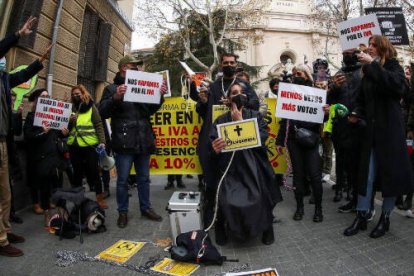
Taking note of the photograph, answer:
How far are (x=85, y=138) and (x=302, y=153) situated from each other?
323 cm

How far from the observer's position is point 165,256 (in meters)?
3.59

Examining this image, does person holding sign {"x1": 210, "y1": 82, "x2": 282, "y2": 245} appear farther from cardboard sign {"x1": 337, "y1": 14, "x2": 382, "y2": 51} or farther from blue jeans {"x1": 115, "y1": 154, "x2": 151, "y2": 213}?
cardboard sign {"x1": 337, "y1": 14, "x2": 382, "y2": 51}

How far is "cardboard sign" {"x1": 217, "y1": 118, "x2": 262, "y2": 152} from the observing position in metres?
3.63

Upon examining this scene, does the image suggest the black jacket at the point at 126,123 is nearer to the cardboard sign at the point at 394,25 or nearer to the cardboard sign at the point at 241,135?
the cardboard sign at the point at 241,135

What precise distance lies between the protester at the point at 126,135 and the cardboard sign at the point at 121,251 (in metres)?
0.64

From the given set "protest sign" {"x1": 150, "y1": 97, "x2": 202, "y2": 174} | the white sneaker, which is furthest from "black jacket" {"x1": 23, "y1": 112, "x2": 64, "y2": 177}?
the white sneaker

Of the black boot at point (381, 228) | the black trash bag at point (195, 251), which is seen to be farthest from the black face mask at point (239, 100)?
the black boot at point (381, 228)

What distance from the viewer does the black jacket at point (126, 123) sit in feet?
14.6

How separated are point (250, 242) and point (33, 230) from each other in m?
2.81

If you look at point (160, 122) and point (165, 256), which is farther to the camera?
point (160, 122)

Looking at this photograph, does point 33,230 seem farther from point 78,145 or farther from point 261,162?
point 261,162

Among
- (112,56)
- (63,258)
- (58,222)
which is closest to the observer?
(63,258)

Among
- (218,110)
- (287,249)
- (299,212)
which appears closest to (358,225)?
(299,212)

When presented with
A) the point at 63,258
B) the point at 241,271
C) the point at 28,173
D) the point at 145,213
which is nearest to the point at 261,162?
the point at 241,271
